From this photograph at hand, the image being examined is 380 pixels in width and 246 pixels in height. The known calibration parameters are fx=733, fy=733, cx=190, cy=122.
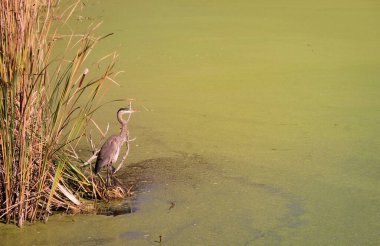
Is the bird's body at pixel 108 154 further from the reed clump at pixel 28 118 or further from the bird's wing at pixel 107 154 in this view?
the reed clump at pixel 28 118

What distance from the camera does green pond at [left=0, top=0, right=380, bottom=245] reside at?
234 centimetres

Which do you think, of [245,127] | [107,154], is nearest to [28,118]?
[107,154]

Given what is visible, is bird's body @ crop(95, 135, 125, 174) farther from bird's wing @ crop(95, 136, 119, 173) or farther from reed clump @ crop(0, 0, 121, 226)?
reed clump @ crop(0, 0, 121, 226)

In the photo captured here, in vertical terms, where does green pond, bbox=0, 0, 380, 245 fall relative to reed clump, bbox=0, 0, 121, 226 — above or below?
below

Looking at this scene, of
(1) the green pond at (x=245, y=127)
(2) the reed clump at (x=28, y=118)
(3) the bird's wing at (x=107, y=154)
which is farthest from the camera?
(3) the bird's wing at (x=107, y=154)

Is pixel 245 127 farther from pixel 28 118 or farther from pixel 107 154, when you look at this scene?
pixel 28 118

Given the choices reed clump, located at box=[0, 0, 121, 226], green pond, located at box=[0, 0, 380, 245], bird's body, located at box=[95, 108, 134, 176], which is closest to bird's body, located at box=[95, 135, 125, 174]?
bird's body, located at box=[95, 108, 134, 176]

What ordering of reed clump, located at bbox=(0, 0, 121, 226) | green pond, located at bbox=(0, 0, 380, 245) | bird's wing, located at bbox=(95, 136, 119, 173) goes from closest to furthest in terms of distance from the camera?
1. reed clump, located at bbox=(0, 0, 121, 226)
2. green pond, located at bbox=(0, 0, 380, 245)
3. bird's wing, located at bbox=(95, 136, 119, 173)

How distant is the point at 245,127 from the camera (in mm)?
3420

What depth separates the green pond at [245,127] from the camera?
234cm

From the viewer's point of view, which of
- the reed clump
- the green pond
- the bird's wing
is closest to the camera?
the reed clump

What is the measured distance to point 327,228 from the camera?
2311mm

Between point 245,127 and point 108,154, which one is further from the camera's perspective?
point 245,127

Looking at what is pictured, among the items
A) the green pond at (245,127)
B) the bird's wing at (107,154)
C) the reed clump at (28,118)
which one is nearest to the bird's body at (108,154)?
the bird's wing at (107,154)
